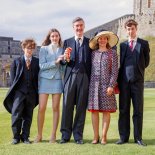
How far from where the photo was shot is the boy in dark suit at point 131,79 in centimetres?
868

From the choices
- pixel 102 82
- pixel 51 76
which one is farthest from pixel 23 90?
pixel 102 82

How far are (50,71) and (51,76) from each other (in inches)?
4.2

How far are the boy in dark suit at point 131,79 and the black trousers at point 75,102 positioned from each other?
74cm

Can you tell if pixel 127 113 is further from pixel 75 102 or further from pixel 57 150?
pixel 57 150

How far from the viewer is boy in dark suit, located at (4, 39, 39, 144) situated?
29.1ft

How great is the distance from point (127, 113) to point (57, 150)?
1.73 meters

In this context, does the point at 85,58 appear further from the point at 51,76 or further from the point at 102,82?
the point at 51,76

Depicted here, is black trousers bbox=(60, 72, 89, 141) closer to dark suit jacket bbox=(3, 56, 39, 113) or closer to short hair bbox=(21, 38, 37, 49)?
dark suit jacket bbox=(3, 56, 39, 113)

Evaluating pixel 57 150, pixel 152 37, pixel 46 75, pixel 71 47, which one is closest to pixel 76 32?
pixel 71 47

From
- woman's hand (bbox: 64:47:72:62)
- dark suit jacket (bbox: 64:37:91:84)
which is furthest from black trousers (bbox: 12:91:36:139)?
woman's hand (bbox: 64:47:72:62)

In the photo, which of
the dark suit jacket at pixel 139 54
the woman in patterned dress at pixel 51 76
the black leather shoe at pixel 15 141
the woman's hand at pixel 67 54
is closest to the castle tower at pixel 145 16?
the dark suit jacket at pixel 139 54

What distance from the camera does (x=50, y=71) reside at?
8.87 meters

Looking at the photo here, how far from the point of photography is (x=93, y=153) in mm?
7570

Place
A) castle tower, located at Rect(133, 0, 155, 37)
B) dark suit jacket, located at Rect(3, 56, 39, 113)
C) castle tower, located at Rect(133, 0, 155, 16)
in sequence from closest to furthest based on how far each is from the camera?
dark suit jacket, located at Rect(3, 56, 39, 113), castle tower, located at Rect(133, 0, 155, 37), castle tower, located at Rect(133, 0, 155, 16)
